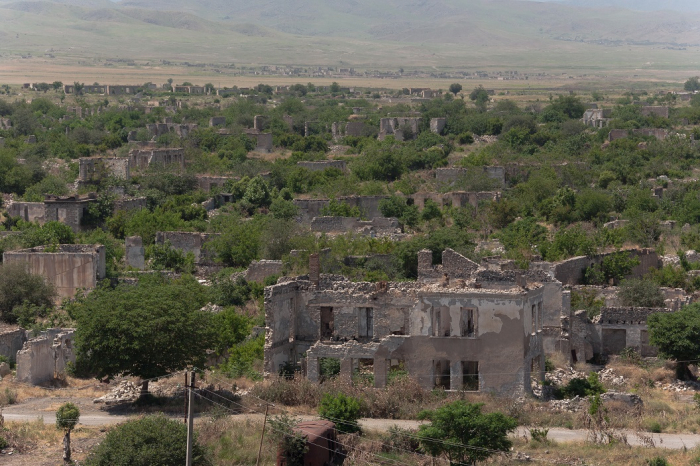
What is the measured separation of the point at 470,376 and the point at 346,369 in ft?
7.89

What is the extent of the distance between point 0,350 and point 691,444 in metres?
14.7

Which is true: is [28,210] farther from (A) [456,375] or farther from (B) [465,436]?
(B) [465,436]

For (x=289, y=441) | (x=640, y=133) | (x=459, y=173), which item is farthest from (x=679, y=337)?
(x=640, y=133)

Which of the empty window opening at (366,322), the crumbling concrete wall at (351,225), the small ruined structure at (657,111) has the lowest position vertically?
the crumbling concrete wall at (351,225)

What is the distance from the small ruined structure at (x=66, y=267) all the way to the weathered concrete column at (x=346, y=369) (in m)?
11.7

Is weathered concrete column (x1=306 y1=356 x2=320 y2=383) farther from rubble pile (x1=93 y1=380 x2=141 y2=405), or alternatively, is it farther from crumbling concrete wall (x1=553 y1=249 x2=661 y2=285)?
crumbling concrete wall (x1=553 y1=249 x2=661 y2=285)

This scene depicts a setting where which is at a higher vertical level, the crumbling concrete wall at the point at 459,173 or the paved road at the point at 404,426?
the crumbling concrete wall at the point at 459,173

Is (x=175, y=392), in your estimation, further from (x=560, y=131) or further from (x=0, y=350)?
(x=560, y=131)

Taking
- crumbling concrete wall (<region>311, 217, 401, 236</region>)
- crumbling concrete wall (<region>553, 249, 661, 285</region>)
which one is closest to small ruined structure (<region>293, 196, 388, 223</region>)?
crumbling concrete wall (<region>311, 217, 401, 236</region>)

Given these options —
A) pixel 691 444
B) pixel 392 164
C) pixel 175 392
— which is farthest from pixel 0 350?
pixel 392 164

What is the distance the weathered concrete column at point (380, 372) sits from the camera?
26.6 meters

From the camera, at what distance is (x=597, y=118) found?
82.3 metres

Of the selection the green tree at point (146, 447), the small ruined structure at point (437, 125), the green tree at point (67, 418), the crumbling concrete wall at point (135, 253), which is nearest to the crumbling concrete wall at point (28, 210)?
the crumbling concrete wall at point (135, 253)

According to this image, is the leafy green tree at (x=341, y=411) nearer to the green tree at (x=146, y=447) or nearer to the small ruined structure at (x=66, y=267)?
the green tree at (x=146, y=447)
